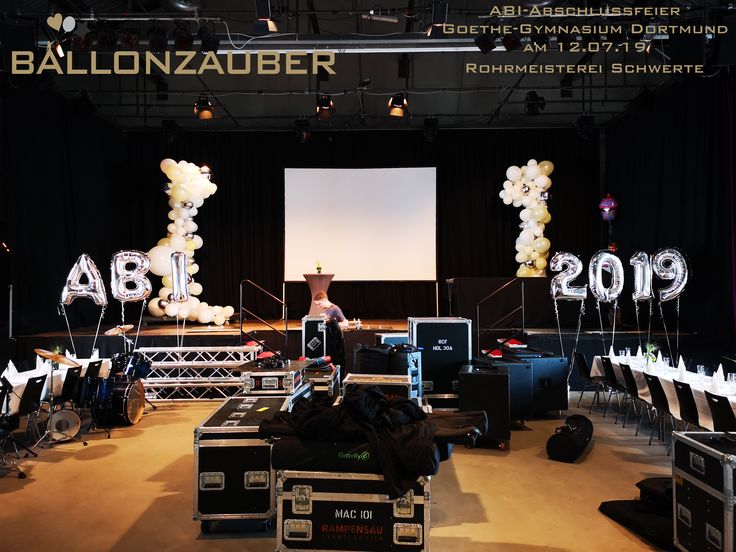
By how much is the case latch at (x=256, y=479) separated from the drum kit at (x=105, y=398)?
3251 millimetres

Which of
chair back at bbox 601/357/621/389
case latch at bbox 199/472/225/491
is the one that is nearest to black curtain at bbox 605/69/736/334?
chair back at bbox 601/357/621/389

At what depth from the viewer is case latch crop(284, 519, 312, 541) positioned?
3429 millimetres

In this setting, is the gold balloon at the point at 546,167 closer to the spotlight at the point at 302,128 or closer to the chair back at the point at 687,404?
the spotlight at the point at 302,128

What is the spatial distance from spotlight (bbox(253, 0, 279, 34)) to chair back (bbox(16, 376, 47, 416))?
4522mm

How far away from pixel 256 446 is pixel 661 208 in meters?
9.98

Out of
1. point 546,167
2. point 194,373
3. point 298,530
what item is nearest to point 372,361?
point 298,530

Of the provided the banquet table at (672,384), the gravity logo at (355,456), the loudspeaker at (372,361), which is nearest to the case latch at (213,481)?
the gravity logo at (355,456)

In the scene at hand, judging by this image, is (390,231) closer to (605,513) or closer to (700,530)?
(605,513)

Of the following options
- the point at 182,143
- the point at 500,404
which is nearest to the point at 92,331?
the point at 182,143

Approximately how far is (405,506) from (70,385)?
501 cm

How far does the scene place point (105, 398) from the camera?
7.34m

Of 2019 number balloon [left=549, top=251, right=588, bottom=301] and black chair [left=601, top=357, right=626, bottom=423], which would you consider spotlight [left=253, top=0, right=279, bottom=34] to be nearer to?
2019 number balloon [left=549, top=251, right=588, bottom=301]

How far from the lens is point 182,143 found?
15172mm

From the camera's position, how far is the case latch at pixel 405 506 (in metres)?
3.38
